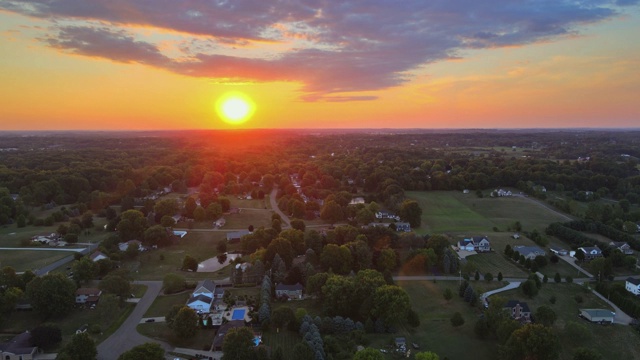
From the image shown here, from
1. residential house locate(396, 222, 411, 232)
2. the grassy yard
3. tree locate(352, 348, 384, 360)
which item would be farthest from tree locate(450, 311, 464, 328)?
residential house locate(396, 222, 411, 232)

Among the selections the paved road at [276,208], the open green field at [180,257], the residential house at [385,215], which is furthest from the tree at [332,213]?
the open green field at [180,257]

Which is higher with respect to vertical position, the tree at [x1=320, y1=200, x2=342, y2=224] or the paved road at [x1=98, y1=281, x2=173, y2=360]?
the tree at [x1=320, y1=200, x2=342, y2=224]

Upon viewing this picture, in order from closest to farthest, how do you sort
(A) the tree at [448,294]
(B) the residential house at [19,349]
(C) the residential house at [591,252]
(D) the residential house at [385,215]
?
(B) the residential house at [19,349] < (A) the tree at [448,294] < (C) the residential house at [591,252] < (D) the residential house at [385,215]

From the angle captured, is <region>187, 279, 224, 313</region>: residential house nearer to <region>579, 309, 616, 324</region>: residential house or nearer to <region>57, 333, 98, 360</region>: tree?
<region>57, 333, 98, 360</region>: tree

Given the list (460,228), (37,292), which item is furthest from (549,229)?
(37,292)

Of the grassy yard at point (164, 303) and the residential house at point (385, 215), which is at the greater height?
the residential house at point (385, 215)

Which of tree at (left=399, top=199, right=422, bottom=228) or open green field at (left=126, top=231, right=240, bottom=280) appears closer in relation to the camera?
open green field at (left=126, top=231, right=240, bottom=280)

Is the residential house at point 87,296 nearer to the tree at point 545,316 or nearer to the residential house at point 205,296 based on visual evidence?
the residential house at point 205,296
